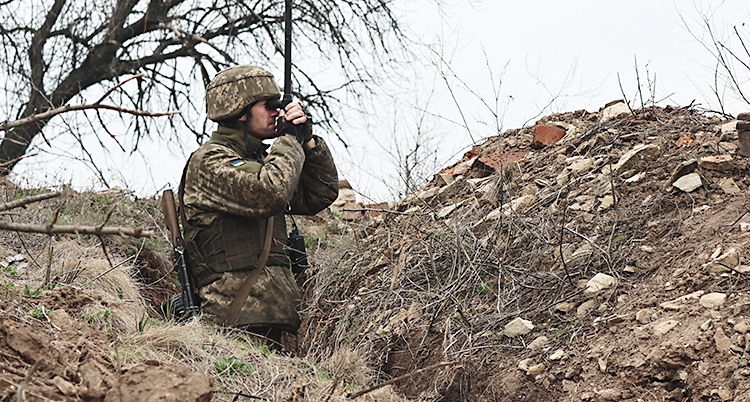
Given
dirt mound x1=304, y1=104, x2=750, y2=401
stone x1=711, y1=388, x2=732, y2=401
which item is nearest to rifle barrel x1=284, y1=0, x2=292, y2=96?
dirt mound x1=304, y1=104, x2=750, y2=401

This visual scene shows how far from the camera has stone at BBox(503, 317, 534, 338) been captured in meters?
3.72

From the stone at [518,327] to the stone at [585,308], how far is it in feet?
0.85

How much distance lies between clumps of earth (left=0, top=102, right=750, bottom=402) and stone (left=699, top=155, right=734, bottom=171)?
1 cm

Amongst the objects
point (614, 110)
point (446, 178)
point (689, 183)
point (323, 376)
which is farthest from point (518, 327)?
point (614, 110)

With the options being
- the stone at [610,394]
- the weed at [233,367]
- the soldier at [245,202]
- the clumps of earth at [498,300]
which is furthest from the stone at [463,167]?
the weed at [233,367]

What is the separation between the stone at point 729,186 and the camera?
4.04 metres

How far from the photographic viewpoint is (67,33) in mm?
10172

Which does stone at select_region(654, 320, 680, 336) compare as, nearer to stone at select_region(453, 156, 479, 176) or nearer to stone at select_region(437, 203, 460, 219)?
stone at select_region(437, 203, 460, 219)

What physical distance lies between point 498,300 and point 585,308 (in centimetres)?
52

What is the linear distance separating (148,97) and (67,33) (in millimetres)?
1501

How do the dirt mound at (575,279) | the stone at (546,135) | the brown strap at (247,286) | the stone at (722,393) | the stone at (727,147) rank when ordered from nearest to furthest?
the stone at (722,393)
the dirt mound at (575,279)
the brown strap at (247,286)
the stone at (727,147)
the stone at (546,135)

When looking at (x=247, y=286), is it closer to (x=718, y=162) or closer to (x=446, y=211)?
(x=446, y=211)

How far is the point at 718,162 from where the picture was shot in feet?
13.9

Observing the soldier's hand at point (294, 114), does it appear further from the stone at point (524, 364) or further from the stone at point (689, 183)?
the stone at point (689, 183)
